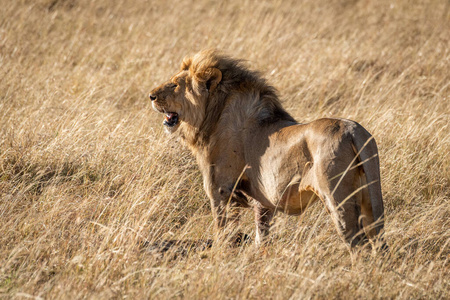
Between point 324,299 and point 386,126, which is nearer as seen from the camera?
point 324,299

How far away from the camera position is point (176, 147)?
4867 millimetres

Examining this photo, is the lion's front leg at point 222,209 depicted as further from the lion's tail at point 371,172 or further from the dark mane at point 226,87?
the lion's tail at point 371,172

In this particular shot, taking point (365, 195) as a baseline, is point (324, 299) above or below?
below

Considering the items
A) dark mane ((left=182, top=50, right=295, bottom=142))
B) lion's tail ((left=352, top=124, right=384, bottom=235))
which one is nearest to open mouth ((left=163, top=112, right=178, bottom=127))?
dark mane ((left=182, top=50, right=295, bottom=142))

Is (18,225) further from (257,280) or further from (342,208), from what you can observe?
(342,208)

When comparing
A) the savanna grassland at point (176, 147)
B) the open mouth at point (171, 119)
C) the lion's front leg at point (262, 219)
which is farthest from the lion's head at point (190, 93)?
the lion's front leg at point (262, 219)

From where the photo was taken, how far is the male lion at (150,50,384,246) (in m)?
Result: 3.06

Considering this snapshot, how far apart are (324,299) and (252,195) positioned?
3.54ft

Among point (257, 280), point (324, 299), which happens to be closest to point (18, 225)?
point (257, 280)

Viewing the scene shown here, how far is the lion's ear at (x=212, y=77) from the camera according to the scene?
4016 mm

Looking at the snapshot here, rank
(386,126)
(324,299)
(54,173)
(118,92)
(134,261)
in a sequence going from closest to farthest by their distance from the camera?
1. (324,299)
2. (134,261)
3. (54,173)
4. (386,126)
5. (118,92)

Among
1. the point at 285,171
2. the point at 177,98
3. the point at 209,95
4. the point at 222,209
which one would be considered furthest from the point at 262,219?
the point at 177,98

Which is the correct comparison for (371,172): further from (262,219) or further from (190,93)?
(190,93)

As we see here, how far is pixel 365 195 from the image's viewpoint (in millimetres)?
3148
